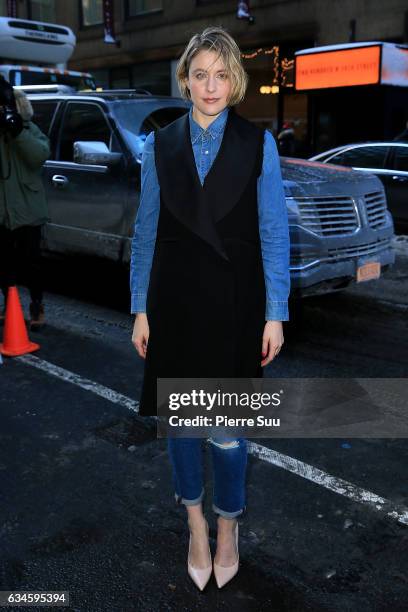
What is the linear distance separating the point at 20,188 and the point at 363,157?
7.22 meters

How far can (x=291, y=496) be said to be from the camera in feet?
10.5

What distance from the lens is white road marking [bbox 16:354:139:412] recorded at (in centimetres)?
436

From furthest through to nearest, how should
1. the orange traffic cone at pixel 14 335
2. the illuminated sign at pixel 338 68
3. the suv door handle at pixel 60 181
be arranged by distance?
1. the illuminated sign at pixel 338 68
2. the suv door handle at pixel 60 181
3. the orange traffic cone at pixel 14 335

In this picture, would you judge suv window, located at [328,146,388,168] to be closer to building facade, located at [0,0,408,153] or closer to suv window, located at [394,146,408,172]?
suv window, located at [394,146,408,172]

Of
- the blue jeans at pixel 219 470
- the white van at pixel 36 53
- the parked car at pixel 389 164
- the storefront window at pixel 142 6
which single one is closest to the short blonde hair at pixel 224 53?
the blue jeans at pixel 219 470

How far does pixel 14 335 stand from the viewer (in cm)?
532

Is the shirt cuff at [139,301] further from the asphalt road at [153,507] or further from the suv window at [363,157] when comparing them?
the suv window at [363,157]

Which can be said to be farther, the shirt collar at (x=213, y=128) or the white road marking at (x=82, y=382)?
the white road marking at (x=82, y=382)

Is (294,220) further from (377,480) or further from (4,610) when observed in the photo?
(4,610)

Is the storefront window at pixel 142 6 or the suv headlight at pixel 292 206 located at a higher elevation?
the storefront window at pixel 142 6

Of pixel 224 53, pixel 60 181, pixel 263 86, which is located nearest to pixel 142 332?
pixel 224 53

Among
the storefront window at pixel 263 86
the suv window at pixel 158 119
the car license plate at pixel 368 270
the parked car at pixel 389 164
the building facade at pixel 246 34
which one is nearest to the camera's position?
the car license plate at pixel 368 270

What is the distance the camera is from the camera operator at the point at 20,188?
514cm

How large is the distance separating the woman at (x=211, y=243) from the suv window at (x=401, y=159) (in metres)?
8.81
